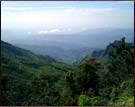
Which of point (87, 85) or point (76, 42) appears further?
point (76, 42)

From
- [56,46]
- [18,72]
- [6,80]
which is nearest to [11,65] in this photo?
[18,72]

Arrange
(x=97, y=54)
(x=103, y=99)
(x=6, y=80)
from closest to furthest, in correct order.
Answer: (x=103, y=99)
(x=6, y=80)
(x=97, y=54)

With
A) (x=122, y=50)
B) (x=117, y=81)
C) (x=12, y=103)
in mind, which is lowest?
(x=12, y=103)

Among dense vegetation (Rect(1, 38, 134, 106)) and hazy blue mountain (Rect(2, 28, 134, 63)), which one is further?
hazy blue mountain (Rect(2, 28, 134, 63))

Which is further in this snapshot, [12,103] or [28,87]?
[28,87]

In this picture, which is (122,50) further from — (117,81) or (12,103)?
(12,103)

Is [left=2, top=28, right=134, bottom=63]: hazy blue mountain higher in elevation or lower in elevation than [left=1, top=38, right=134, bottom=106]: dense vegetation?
higher

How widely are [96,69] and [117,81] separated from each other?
23.5 inches

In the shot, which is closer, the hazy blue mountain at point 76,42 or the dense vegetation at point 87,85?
the dense vegetation at point 87,85

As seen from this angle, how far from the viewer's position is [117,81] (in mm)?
8180

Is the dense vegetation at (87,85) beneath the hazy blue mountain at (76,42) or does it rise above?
beneath

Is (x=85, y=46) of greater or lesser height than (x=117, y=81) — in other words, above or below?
above

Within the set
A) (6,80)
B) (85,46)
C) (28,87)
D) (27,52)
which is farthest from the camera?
(27,52)

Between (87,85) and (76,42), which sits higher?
(76,42)
